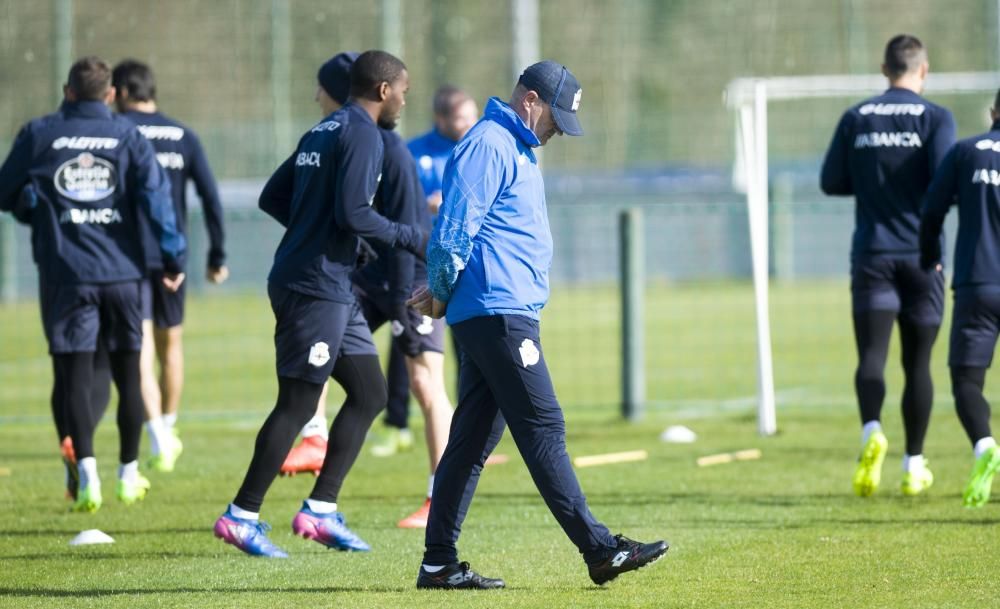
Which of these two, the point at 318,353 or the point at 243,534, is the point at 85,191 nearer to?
the point at 318,353

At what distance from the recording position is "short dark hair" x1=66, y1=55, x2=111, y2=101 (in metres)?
8.73

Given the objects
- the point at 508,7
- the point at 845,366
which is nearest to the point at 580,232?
the point at 508,7

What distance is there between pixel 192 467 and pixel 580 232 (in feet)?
63.0

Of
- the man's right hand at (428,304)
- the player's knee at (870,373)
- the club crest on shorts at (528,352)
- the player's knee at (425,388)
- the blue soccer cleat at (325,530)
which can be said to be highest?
the man's right hand at (428,304)

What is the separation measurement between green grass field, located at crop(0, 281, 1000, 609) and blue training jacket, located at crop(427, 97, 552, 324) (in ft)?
3.87

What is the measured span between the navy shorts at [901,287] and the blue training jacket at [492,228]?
3.35 metres

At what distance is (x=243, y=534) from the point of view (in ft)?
23.5

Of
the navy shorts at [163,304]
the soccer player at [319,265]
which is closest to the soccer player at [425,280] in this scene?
the soccer player at [319,265]

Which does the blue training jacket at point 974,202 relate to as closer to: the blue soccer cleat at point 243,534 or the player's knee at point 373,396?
the player's knee at point 373,396

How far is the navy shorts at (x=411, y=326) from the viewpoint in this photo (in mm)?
8469

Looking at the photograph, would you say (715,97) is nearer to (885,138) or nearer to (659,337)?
(659,337)

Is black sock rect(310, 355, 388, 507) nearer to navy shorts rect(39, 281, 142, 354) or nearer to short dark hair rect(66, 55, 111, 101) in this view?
navy shorts rect(39, 281, 142, 354)

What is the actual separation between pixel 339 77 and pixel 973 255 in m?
3.36

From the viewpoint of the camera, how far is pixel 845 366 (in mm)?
17359
